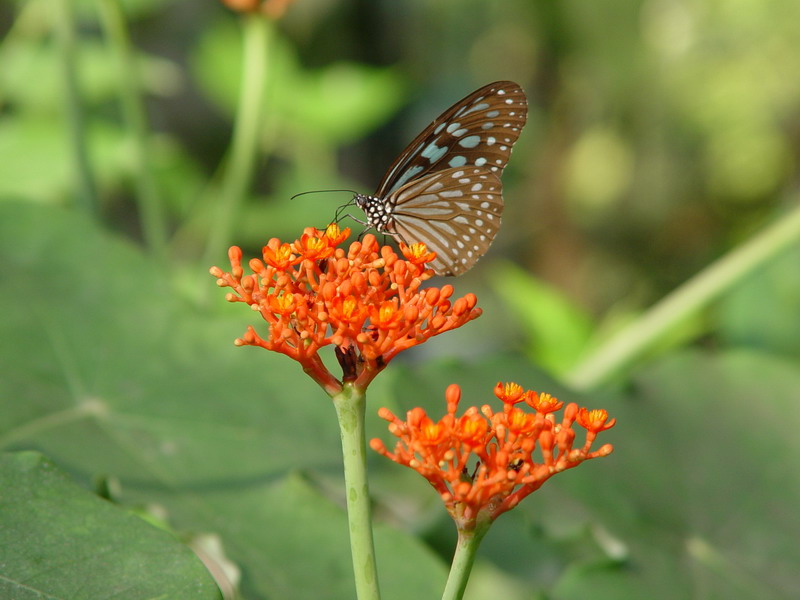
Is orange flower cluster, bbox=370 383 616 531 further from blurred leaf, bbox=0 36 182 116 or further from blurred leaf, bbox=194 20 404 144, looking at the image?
blurred leaf, bbox=194 20 404 144

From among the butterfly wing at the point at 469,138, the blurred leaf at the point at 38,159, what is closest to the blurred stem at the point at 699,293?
the butterfly wing at the point at 469,138

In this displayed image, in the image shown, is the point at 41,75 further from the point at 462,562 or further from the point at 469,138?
the point at 462,562

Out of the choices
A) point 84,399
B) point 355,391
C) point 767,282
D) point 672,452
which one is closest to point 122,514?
point 355,391

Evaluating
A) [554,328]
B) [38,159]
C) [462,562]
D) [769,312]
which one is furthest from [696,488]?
[38,159]

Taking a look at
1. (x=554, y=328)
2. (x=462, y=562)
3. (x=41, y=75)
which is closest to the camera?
(x=462, y=562)

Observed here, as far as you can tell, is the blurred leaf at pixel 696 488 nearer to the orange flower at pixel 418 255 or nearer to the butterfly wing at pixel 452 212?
the butterfly wing at pixel 452 212

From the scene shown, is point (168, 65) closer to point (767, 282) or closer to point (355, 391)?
point (767, 282)
